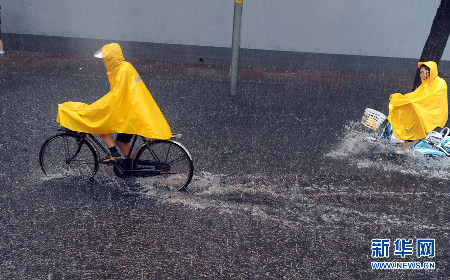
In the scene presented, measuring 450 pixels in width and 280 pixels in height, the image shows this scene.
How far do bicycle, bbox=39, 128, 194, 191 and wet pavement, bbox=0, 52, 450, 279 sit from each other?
192 mm

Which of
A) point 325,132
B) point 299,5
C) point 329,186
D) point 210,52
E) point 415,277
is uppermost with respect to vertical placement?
point 299,5

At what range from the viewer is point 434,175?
6.42 m

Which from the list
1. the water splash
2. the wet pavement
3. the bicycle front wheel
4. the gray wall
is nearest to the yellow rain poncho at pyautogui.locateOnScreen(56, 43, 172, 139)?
Answer: the bicycle front wheel

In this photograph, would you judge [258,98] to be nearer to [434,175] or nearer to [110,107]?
[434,175]

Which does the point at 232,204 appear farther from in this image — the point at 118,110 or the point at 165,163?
the point at 118,110

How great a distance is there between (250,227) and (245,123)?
356 centimetres

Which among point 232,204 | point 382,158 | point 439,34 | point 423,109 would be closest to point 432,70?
point 423,109

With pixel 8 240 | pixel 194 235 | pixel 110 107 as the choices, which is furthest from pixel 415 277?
pixel 8 240

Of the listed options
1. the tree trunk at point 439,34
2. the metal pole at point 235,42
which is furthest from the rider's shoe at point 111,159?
the tree trunk at point 439,34

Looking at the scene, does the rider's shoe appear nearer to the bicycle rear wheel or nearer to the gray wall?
the bicycle rear wheel

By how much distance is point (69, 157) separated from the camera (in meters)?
5.80

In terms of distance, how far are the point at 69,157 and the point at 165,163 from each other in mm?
1359

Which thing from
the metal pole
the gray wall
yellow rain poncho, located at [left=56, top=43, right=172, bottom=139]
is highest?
the gray wall

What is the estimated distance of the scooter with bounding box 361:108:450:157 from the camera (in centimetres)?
674
